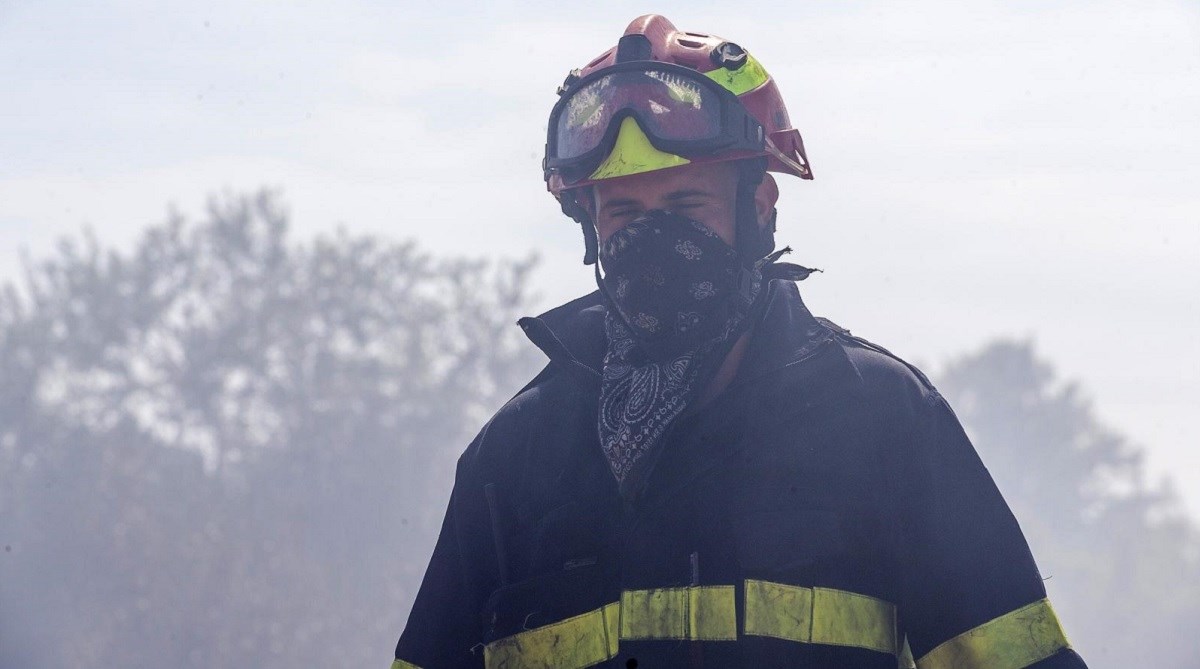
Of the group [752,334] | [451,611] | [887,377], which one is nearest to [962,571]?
[887,377]

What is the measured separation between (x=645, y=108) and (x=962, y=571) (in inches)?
54.8

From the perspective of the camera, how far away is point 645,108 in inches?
156

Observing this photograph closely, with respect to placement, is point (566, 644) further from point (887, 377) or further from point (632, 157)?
point (632, 157)

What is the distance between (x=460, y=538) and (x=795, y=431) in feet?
2.99

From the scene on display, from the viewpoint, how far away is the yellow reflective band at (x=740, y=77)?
4.13 m

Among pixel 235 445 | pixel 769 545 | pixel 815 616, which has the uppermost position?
pixel 235 445

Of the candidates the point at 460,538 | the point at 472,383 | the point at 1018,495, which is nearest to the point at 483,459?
the point at 460,538

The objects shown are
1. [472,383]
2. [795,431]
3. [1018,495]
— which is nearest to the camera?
[795,431]

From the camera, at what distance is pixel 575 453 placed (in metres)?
3.91

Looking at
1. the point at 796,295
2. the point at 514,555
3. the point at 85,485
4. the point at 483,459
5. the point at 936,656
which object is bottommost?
the point at 936,656

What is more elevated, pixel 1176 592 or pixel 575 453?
pixel 1176 592

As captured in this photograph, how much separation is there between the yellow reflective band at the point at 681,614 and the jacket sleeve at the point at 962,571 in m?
0.40

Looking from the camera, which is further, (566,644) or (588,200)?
(588,200)

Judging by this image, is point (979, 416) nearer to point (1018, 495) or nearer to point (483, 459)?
point (1018, 495)
